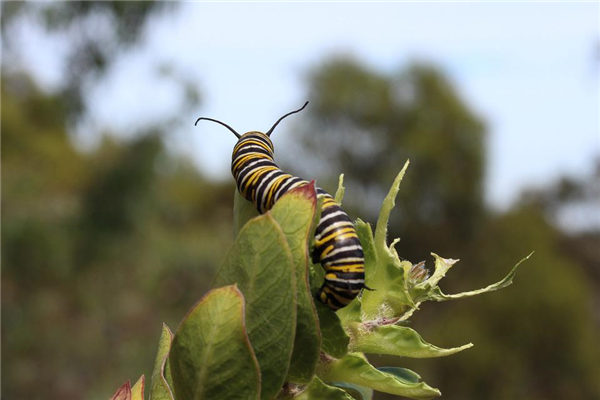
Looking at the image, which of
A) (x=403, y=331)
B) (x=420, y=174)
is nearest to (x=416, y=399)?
(x=403, y=331)

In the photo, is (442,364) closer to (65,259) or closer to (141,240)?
(141,240)

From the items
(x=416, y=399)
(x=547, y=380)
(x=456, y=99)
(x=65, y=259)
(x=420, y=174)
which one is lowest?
(x=416, y=399)

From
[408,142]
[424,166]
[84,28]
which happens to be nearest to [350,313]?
[84,28]

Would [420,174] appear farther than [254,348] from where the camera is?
Yes

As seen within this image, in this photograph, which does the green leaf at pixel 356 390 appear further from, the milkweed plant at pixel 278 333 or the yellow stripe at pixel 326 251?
the yellow stripe at pixel 326 251

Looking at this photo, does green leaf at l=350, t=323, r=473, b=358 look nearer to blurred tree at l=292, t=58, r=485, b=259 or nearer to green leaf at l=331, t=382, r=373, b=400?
green leaf at l=331, t=382, r=373, b=400

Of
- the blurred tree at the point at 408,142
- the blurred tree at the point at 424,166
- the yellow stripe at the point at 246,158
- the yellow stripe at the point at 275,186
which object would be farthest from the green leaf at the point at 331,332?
the blurred tree at the point at 408,142

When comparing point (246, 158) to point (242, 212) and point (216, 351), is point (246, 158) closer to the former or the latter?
point (242, 212)
